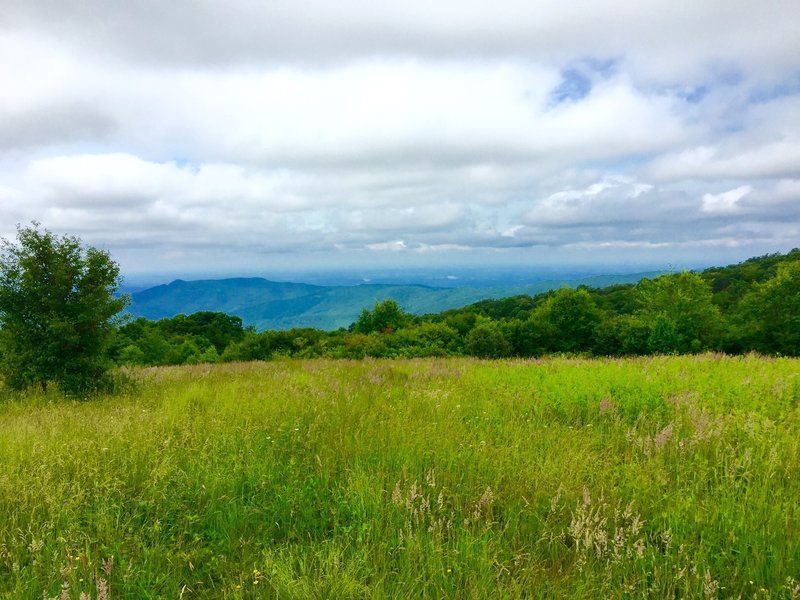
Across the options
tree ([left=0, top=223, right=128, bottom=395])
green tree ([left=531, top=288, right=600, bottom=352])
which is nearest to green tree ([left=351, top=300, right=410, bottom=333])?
green tree ([left=531, top=288, right=600, bottom=352])

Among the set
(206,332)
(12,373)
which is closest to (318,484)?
(12,373)

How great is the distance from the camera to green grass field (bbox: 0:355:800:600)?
9.49 feet

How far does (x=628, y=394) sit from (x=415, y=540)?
5779 mm

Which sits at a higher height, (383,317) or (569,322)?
(383,317)

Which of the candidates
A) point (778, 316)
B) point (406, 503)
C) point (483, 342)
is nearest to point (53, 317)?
point (406, 503)

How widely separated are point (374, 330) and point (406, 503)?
43309 millimetres

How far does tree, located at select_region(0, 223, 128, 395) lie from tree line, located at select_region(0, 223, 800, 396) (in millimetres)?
26

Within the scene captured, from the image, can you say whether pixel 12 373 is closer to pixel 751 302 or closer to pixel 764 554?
pixel 764 554

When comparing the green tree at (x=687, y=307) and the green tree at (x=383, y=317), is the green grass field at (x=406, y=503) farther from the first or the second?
the green tree at (x=383, y=317)

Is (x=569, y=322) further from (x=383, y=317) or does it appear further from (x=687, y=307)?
(x=383, y=317)

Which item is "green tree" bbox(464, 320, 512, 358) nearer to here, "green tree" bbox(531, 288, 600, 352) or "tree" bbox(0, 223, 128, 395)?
"green tree" bbox(531, 288, 600, 352)

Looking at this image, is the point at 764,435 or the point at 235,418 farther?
the point at 235,418

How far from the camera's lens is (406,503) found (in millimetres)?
3607

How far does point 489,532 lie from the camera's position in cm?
343
